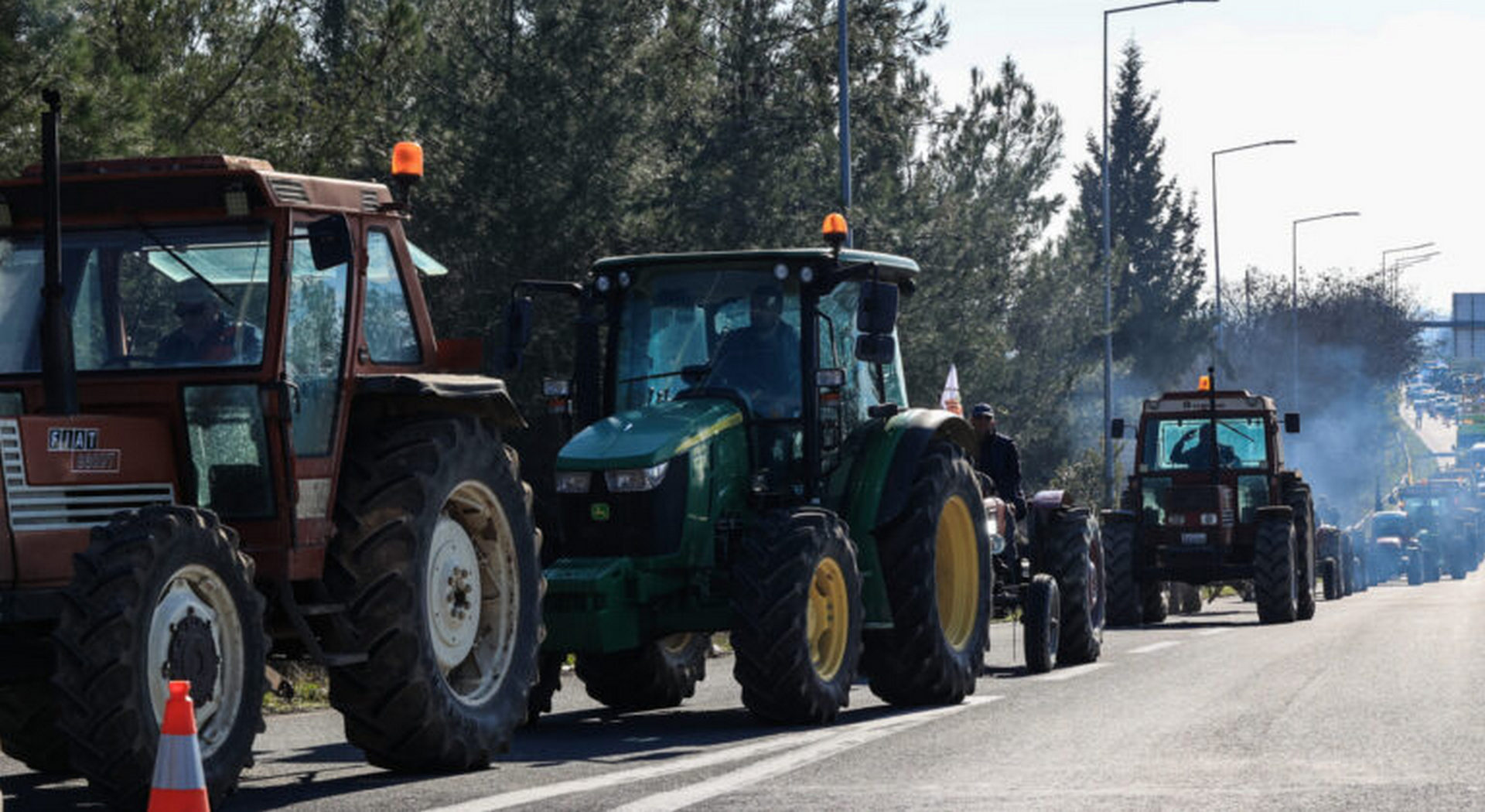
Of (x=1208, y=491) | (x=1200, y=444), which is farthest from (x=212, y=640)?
(x=1200, y=444)

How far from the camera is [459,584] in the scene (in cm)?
1047

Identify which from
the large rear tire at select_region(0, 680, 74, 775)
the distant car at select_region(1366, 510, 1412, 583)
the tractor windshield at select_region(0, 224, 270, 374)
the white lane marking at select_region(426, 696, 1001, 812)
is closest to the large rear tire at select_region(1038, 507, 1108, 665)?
the white lane marking at select_region(426, 696, 1001, 812)

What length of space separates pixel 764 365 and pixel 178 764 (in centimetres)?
719

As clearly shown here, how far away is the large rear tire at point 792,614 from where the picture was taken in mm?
12242

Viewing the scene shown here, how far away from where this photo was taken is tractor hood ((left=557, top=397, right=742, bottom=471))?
12836mm

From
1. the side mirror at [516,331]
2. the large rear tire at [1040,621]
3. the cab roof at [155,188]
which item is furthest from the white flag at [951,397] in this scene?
the cab roof at [155,188]

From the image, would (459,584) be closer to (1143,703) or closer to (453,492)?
(453,492)

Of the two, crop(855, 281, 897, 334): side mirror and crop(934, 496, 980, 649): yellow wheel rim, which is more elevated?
crop(855, 281, 897, 334): side mirror

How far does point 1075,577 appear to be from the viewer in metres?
18.0

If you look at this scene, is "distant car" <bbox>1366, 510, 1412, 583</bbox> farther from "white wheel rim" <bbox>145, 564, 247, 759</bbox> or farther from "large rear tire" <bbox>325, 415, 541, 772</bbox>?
"white wheel rim" <bbox>145, 564, 247, 759</bbox>

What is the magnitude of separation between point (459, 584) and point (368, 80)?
40.6ft

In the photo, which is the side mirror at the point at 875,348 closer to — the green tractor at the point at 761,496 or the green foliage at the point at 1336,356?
the green tractor at the point at 761,496

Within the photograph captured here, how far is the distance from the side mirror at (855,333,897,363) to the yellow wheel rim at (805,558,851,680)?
3.92ft

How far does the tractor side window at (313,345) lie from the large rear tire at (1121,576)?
18982 mm
